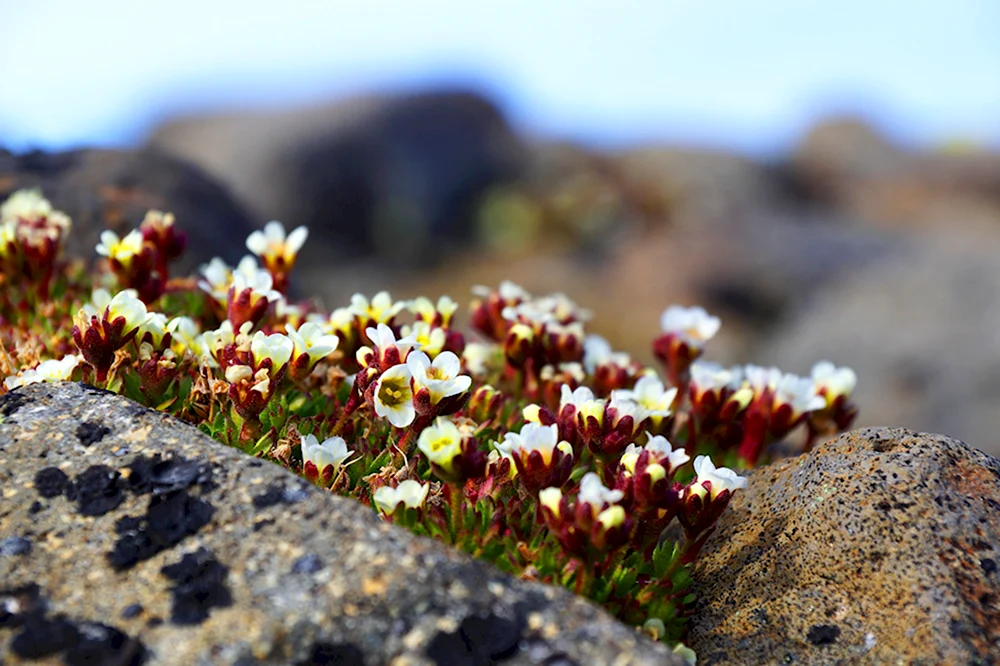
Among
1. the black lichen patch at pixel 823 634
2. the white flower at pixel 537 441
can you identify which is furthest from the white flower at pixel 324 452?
the black lichen patch at pixel 823 634

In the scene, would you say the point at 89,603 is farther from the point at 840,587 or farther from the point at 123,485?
the point at 840,587

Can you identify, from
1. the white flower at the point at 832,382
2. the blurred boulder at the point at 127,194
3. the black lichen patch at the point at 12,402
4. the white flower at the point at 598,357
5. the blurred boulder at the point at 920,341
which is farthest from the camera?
the blurred boulder at the point at 920,341

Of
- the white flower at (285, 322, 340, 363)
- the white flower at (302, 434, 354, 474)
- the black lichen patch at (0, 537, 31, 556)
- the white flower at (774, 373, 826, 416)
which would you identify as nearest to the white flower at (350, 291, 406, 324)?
the white flower at (285, 322, 340, 363)

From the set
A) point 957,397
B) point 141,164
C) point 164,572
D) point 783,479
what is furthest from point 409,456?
point 957,397

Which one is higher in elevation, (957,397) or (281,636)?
(281,636)

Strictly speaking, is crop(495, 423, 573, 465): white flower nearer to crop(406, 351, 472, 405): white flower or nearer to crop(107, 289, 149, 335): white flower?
crop(406, 351, 472, 405): white flower

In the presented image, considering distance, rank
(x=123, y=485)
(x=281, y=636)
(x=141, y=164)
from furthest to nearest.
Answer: (x=141, y=164)
(x=123, y=485)
(x=281, y=636)

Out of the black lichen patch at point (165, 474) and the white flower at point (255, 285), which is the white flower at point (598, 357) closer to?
the white flower at point (255, 285)

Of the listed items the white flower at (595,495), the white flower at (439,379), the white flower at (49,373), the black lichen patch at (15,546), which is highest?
the white flower at (439,379)
